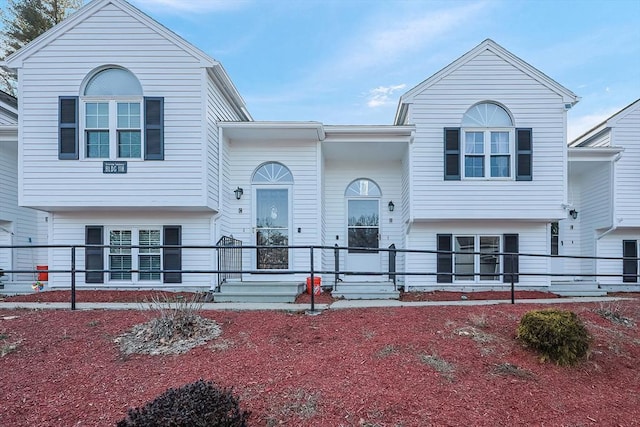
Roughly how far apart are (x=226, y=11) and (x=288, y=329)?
11103mm

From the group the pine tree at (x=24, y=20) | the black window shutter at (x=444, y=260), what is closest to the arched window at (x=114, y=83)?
the black window shutter at (x=444, y=260)

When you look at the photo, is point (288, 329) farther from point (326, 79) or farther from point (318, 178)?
point (326, 79)

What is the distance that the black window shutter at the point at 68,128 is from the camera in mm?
7941

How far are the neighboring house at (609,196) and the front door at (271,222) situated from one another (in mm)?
8360

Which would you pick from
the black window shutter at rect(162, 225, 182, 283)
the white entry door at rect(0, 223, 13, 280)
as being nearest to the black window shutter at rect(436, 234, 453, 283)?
the black window shutter at rect(162, 225, 182, 283)

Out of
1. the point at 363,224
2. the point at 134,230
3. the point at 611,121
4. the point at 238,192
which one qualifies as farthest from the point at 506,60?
the point at 134,230

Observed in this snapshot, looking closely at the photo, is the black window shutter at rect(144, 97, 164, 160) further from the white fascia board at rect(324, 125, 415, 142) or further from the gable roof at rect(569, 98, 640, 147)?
the gable roof at rect(569, 98, 640, 147)

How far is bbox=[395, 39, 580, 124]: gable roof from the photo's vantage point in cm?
892

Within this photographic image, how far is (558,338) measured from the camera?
13.5 feet

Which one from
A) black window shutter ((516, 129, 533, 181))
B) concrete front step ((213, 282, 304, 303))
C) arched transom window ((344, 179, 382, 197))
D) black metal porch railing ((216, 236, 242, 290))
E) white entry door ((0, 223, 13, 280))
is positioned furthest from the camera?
arched transom window ((344, 179, 382, 197))

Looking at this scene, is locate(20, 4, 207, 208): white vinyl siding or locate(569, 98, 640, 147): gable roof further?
locate(569, 98, 640, 147): gable roof

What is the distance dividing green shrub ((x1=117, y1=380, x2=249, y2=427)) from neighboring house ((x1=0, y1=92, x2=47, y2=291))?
32.7 ft

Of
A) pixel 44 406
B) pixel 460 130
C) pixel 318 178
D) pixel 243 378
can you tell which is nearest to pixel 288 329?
pixel 243 378

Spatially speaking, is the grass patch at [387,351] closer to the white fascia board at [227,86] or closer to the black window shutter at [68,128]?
the white fascia board at [227,86]
